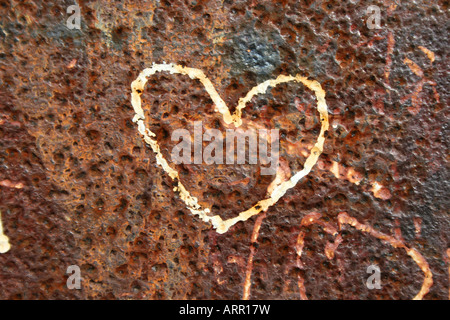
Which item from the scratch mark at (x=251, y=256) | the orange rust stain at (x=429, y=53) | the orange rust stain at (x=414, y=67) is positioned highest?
the orange rust stain at (x=429, y=53)

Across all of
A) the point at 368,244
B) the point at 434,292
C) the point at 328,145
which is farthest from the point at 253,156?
the point at 434,292

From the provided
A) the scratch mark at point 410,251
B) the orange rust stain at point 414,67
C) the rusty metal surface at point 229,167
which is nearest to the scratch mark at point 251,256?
the rusty metal surface at point 229,167

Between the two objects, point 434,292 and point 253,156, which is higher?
point 253,156

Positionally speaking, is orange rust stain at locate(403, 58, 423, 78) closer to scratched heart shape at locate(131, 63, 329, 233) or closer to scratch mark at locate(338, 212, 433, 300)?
scratched heart shape at locate(131, 63, 329, 233)

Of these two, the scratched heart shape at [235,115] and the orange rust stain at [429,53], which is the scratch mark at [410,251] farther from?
the orange rust stain at [429,53]

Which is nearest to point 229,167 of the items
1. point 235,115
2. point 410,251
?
point 235,115

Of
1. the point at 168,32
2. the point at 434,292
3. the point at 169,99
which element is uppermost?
the point at 168,32

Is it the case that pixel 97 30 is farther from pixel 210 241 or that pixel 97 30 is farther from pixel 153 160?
pixel 210 241

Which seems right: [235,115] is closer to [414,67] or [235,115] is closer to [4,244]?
[414,67]

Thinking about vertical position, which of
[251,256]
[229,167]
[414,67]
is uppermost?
[414,67]
